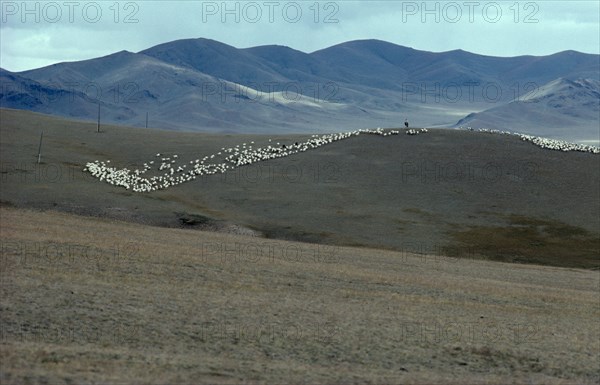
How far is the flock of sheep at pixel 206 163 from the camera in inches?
2251

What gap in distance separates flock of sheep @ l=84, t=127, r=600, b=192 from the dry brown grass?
23258 mm

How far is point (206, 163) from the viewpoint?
2478 inches

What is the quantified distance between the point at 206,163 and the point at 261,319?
42.5 m

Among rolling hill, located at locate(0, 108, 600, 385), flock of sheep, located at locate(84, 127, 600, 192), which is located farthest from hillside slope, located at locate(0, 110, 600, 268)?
flock of sheep, located at locate(84, 127, 600, 192)

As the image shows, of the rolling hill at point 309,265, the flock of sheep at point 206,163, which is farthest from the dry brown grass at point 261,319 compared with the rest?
the flock of sheep at point 206,163

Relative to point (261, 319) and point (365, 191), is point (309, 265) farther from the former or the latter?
point (365, 191)

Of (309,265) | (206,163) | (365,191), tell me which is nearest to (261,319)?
(309,265)

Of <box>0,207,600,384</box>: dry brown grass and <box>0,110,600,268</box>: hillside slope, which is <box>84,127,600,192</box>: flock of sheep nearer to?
<box>0,110,600,268</box>: hillside slope

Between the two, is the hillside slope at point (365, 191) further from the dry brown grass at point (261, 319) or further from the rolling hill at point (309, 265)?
the dry brown grass at point (261, 319)

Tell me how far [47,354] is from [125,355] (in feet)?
4.45

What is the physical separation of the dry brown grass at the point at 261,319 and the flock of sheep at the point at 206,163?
916 inches

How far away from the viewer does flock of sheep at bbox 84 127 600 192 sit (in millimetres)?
57188

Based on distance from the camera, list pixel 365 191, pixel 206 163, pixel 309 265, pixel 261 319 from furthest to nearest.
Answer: pixel 206 163 < pixel 365 191 < pixel 309 265 < pixel 261 319

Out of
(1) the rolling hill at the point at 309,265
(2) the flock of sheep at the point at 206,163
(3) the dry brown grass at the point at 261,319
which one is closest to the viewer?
(3) the dry brown grass at the point at 261,319
